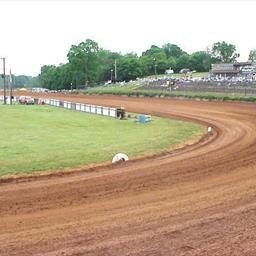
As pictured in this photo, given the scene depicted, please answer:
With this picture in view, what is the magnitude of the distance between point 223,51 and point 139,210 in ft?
604

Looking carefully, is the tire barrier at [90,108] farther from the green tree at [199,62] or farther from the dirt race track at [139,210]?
the green tree at [199,62]

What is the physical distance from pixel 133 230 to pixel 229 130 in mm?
19434

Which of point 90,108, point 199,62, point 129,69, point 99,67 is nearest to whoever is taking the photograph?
point 90,108

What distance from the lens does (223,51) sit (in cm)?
18838

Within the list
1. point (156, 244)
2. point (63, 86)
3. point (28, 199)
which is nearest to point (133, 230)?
point (156, 244)

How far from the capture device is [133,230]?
9773 mm

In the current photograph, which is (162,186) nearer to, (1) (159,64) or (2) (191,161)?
(2) (191,161)

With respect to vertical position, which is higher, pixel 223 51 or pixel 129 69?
pixel 223 51

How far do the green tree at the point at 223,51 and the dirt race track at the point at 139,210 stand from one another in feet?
574

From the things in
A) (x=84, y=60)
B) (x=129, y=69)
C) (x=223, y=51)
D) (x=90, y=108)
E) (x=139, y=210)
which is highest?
(x=223, y=51)

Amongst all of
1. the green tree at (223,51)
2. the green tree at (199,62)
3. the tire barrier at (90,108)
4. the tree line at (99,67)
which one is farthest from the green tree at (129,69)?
the tire barrier at (90,108)

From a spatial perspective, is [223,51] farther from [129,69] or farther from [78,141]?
[78,141]

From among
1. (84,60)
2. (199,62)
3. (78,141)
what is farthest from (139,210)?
(199,62)

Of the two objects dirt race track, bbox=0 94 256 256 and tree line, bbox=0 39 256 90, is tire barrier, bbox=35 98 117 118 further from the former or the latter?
tree line, bbox=0 39 256 90
